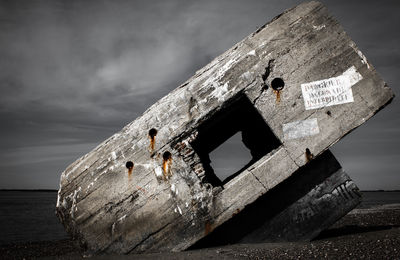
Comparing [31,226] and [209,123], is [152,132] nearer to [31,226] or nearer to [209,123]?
[209,123]

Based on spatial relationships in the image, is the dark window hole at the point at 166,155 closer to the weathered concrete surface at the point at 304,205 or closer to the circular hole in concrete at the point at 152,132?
the circular hole in concrete at the point at 152,132

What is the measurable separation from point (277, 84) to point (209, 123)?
1.02m

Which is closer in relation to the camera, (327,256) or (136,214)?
(327,256)

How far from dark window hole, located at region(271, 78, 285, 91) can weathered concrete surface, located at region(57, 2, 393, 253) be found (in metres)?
0.03

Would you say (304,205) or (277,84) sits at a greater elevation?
(277,84)

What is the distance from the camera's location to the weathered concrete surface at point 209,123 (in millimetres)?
3357

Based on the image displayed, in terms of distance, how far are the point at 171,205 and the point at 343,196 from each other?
227 centimetres

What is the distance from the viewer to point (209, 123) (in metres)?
3.68

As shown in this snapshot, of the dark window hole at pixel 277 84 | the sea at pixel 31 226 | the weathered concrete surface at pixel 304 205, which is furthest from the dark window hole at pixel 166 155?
the sea at pixel 31 226

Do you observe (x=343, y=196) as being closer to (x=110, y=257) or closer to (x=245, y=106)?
(x=245, y=106)

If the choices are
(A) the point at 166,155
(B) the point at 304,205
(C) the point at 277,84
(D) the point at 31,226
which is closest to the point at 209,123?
(A) the point at 166,155

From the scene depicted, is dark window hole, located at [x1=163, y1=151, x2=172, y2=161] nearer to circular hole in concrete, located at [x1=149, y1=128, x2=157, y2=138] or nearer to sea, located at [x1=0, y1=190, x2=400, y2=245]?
circular hole in concrete, located at [x1=149, y1=128, x2=157, y2=138]

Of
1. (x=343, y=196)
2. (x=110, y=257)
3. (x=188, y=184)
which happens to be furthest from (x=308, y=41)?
(x=110, y=257)

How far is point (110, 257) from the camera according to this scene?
10.9ft
